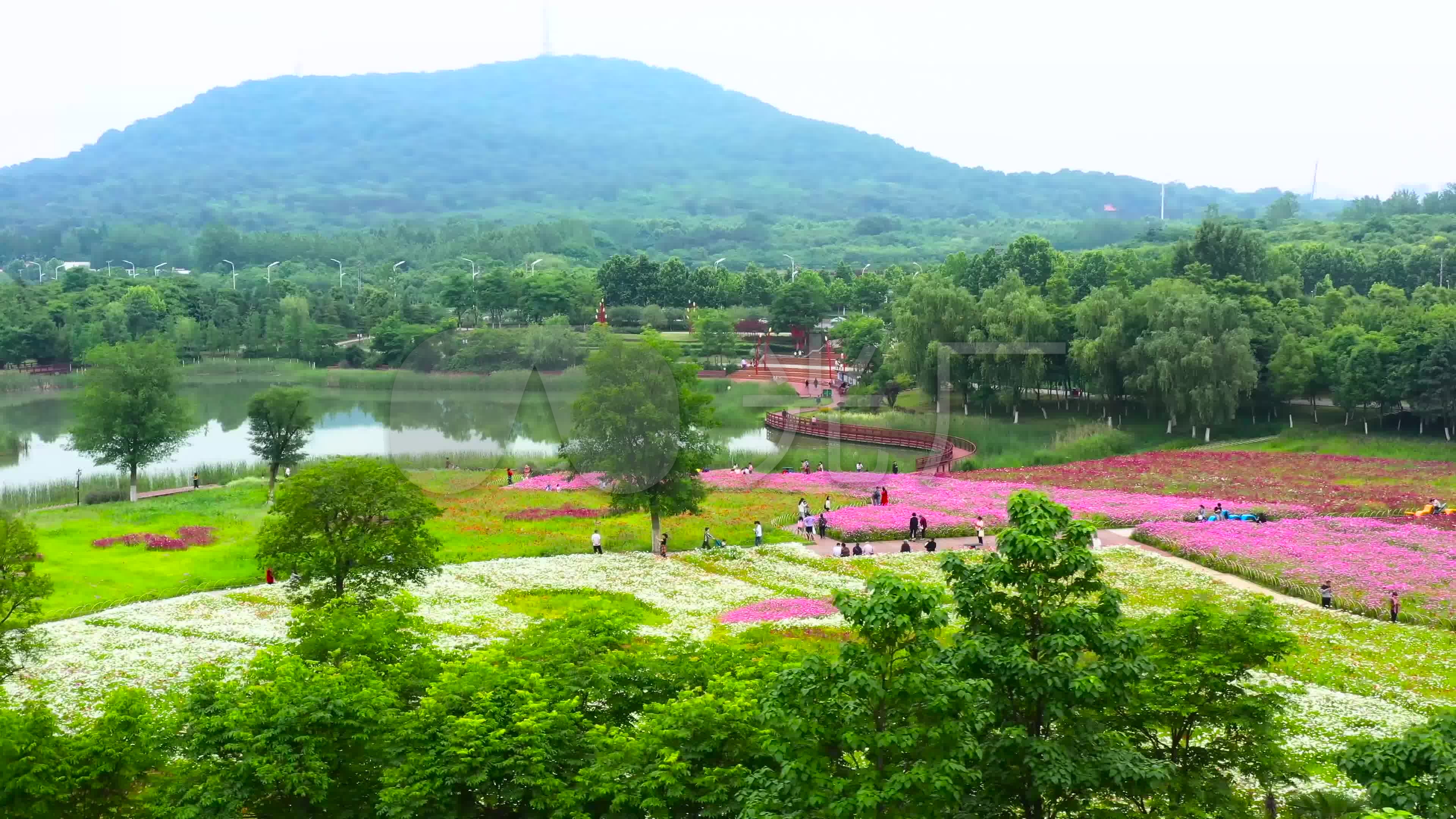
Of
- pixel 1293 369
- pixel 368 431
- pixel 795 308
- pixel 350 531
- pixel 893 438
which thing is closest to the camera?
pixel 350 531

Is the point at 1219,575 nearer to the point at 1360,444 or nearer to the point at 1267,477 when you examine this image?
the point at 1267,477

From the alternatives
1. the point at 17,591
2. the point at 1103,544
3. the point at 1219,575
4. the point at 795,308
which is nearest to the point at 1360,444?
the point at 1103,544

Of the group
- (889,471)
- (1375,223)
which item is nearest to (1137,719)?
(889,471)

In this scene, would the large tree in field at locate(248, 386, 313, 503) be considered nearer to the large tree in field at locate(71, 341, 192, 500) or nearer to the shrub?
the large tree in field at locate(71, 341, 192, 500)

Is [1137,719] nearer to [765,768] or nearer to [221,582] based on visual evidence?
[765,768]

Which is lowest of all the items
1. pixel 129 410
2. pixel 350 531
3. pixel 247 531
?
pixel 247 531
